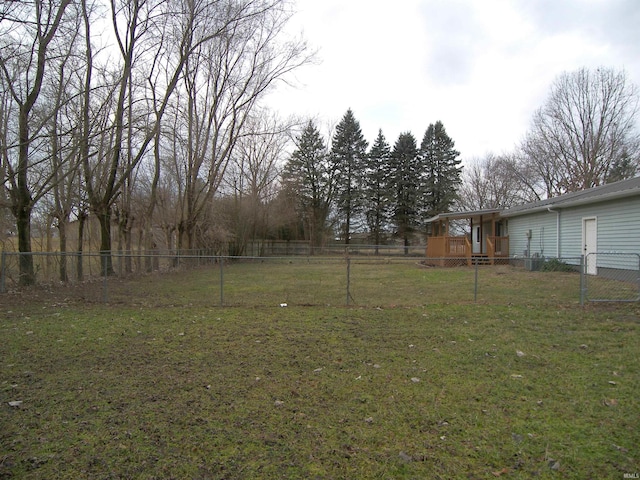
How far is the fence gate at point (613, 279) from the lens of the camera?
27.6 ft

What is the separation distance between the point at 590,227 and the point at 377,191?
28164 mm

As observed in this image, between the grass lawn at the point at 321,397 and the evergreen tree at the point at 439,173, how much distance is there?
34.5 m

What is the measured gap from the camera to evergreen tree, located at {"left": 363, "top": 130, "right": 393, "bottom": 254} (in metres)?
40.9

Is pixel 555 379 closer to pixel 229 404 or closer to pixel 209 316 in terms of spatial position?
pixel 229 404

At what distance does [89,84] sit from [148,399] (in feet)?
39.5

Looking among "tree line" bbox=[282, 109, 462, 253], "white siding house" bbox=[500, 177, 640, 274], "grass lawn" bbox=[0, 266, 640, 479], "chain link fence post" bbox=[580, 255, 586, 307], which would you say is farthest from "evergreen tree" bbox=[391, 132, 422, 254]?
"grass lawn" bbox=[0, 266, 640, 479]

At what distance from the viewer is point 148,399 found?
346cm

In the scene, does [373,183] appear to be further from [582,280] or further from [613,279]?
[582,280]

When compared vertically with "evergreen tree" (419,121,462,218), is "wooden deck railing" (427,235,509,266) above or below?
below

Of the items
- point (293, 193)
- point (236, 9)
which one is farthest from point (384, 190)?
point (236, 9)

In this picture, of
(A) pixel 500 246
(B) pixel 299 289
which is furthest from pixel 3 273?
(A) pixel 500 246

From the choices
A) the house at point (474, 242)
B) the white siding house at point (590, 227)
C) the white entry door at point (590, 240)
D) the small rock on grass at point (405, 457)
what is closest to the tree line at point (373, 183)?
the house at point (474, 242)

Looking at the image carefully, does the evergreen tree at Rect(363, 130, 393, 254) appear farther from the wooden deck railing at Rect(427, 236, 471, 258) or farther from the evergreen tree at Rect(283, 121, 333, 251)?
the wooden deck railing at Rect(427, 236, 471, 258)

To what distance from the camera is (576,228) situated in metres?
14.3
